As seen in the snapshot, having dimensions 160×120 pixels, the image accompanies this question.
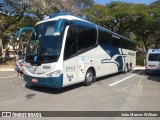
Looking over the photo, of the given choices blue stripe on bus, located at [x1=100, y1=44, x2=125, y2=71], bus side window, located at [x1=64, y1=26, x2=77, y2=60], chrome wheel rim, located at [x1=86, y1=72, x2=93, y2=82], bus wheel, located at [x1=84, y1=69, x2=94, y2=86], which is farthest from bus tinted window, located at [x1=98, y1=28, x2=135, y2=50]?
bus side window, located at [x1=64, y1=26, x2=77, y2=60]

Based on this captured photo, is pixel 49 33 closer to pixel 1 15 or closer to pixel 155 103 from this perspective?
pixel 155 103

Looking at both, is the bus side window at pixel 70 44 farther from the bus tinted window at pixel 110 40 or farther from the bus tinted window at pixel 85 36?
the bus tinted window at pixel 110 40

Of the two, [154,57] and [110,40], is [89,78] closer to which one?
[110,40]

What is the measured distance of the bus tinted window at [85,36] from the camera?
1041 centimetres

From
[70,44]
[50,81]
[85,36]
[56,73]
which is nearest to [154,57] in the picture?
[85,36]

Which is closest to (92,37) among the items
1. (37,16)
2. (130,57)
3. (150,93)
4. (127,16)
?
(150,93)

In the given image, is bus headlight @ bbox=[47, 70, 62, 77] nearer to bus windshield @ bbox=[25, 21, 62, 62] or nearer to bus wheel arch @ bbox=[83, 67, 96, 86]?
bus windshield @ bbox=[25, 21, 62, 62]

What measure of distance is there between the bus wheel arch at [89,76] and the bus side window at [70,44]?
1.93 meters

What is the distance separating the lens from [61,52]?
8969 mm

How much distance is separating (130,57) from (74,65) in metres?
12.2

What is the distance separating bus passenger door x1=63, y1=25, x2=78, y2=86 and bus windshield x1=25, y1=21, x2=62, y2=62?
0.49 metres

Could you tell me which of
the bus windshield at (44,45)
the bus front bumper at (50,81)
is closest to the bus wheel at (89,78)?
the bus front bumper at (50,81)

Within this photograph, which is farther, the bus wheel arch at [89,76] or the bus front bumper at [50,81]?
the bus wheel arch at [89,76]

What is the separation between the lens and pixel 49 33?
9.26m
